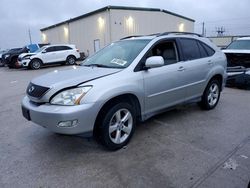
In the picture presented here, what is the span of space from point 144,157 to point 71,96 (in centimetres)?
132

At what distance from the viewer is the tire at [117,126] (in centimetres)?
319

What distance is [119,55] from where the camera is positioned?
4004 millimetres

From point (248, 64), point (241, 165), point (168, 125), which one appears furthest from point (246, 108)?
Answer: point (248, 64)

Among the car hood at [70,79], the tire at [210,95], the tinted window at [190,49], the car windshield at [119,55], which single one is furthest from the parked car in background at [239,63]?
the car hood at [70,79]

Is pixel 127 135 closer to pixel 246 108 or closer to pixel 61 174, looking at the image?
Result: pixel 61 174

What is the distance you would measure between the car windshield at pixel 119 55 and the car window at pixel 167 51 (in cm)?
26

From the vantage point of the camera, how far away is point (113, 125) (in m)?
3.34

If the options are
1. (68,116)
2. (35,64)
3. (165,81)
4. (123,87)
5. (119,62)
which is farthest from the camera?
(35,64)

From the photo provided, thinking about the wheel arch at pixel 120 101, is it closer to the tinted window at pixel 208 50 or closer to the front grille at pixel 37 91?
the front grille at pixel 37 91

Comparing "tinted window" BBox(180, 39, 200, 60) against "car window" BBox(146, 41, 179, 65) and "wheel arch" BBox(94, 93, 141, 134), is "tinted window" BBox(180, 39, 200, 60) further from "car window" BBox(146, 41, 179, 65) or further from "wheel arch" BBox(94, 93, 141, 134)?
"wheel arch" BBox(94, 93, 141, 134)

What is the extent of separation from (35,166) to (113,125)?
118cm

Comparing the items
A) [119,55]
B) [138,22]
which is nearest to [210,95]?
[119,55]

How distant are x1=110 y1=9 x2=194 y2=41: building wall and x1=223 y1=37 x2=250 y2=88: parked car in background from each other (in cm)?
1395

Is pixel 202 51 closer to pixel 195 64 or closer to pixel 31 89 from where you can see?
pixel 195 64
